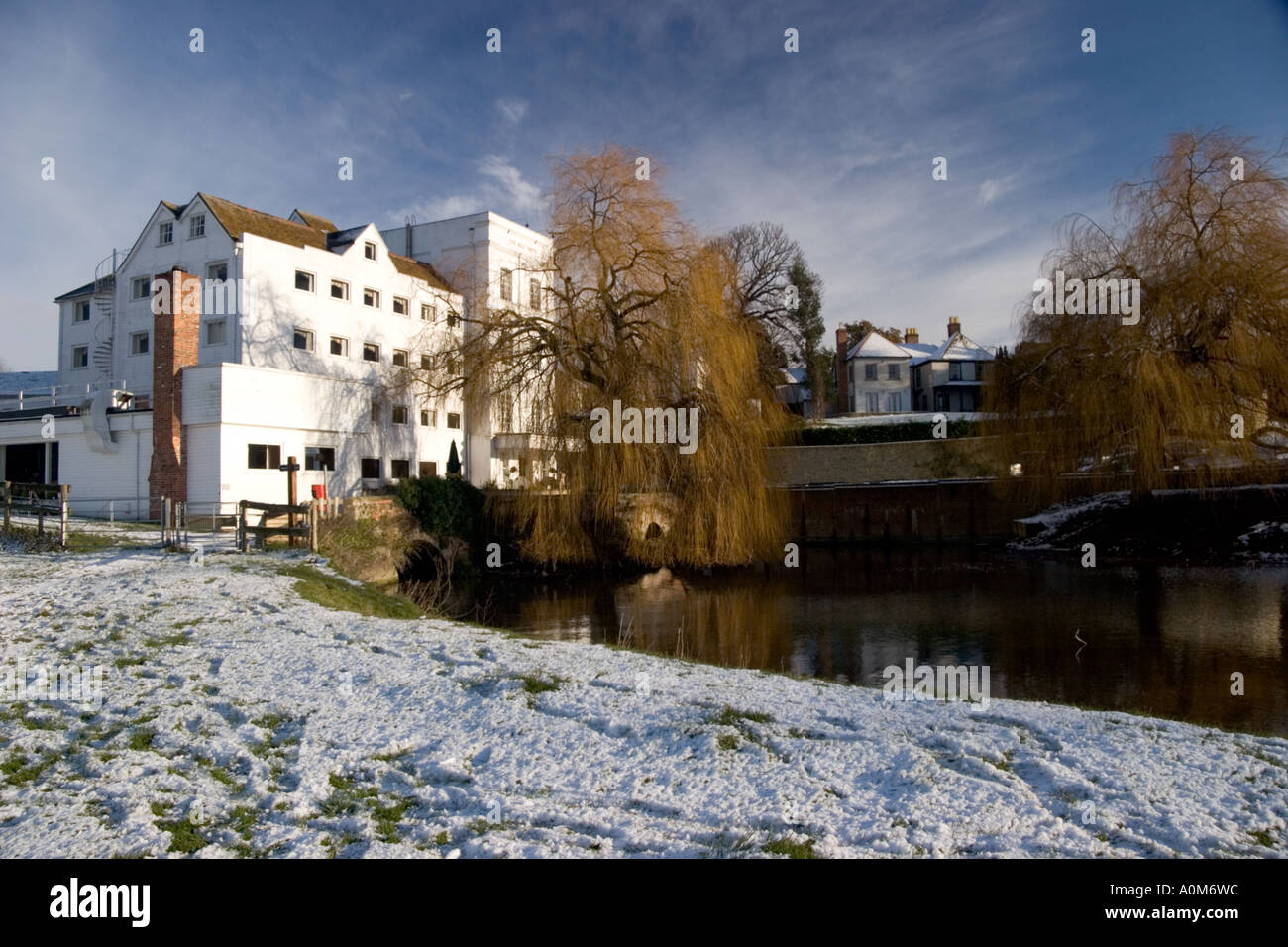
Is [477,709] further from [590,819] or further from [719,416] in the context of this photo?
[719,416]

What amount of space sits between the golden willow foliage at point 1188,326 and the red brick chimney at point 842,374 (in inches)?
1374

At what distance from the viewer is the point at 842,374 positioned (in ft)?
205

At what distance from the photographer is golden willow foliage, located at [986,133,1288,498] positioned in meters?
23.2

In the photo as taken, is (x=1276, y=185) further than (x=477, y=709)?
Yes

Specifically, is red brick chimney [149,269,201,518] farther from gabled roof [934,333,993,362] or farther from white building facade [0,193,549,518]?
gabled roof [934,333,993,362]

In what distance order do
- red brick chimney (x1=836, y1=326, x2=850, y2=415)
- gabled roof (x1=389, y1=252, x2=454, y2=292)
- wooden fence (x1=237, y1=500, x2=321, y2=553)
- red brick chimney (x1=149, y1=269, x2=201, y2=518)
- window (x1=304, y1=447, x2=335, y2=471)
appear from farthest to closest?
1. red brick chimney (x1=836, y1=326, x2=850, y2=415)
2. gabled roof (x1=389, y1=252, x2=454, y2=292)
3. window (x1=304, y1=447, x2=335, y2=471)
4. red brick chimney (x1=149, y1=269, x2=201, y2=518)
5. wooden fence (x1=237, y1=500, x2=321, y2=553)

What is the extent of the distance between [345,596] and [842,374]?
52.7 meters

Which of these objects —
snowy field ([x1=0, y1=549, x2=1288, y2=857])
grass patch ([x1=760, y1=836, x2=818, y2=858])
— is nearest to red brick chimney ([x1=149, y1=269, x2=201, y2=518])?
snowy field ([x1=0, y1=549, x2=1288, y2=857])

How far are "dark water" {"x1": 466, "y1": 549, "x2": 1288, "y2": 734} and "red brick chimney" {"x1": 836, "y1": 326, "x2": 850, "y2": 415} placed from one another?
113 ft

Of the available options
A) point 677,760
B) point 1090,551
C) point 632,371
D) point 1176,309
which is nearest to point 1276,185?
point 1176,309

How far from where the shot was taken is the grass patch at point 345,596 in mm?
13367

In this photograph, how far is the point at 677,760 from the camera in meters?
5.93

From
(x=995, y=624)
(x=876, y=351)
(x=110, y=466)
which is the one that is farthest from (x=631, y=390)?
(x=876, y=351)
